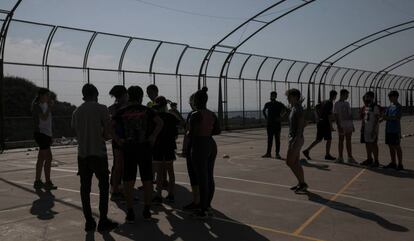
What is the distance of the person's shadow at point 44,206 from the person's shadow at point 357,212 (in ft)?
13.1

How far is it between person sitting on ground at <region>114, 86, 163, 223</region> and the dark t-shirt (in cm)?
759

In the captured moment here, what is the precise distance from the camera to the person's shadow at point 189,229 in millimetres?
5688

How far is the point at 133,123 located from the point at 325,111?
7.90m

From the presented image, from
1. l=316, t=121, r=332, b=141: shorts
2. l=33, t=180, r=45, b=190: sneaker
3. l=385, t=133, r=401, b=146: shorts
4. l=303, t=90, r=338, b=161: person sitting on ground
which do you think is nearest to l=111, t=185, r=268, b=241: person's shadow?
l=33, t=180, r=45, b=190: sneaker

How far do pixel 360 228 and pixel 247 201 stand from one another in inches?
81.7

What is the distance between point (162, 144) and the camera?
7.50 metres

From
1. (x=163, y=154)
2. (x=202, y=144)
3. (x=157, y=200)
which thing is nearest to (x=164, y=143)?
(x=163, y=154)

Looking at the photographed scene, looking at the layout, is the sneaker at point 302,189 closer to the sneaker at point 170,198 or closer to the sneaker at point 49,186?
the sneaker at point 170,198

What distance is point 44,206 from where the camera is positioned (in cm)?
734

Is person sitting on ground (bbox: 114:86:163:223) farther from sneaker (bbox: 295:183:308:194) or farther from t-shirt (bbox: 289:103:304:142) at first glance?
sneaker (bbox: 295:183:308:194)

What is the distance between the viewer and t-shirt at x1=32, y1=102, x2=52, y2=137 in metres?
8.72

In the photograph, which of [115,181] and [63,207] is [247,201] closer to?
[115,181]

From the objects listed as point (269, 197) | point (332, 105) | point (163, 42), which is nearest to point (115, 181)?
point (269, 197)

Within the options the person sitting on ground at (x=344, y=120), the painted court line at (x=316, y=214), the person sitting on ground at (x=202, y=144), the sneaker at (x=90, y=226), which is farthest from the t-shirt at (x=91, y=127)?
the person sitting on ground at (x=344, y=120)
